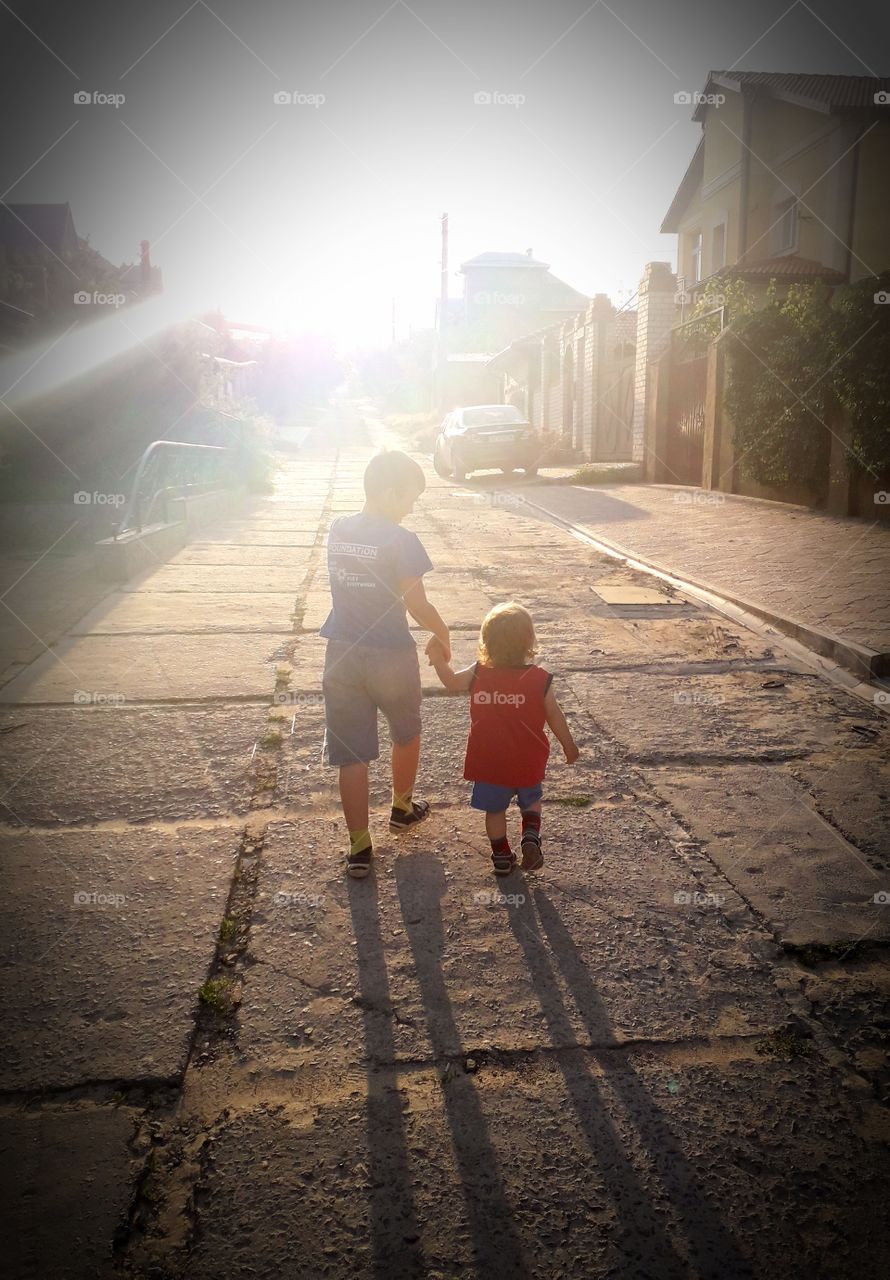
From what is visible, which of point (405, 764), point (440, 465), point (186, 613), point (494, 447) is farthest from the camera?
point (440, 465)

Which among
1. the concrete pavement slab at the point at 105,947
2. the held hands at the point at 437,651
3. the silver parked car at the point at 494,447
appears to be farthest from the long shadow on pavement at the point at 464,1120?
the silver parked car at the point at 494,447

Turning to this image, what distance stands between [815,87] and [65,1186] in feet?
80.7

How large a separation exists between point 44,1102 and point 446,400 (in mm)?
45932

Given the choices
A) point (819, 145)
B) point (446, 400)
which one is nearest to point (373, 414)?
point (446, 400)

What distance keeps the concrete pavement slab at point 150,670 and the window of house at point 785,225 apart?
2026 centimetres

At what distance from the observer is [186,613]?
6.70 meters

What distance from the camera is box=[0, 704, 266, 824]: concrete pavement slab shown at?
3432 mm

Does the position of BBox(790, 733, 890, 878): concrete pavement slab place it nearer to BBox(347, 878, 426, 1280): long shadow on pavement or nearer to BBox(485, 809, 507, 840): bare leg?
BBox(485, 809, 507, 840): bare leg

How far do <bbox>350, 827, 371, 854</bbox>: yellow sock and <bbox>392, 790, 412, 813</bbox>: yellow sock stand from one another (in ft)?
0.87

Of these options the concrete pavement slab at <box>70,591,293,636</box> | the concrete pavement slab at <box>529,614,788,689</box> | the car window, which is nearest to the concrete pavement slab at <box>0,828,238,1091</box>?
the concrete pavement slab at <box>529,614,788,689</box>

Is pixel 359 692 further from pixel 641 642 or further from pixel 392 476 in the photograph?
pixel 641 642

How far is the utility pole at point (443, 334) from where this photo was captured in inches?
Answer: 1548

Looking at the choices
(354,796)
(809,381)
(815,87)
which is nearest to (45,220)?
(815,87)

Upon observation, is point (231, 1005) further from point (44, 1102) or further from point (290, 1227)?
point (290, 1227)
